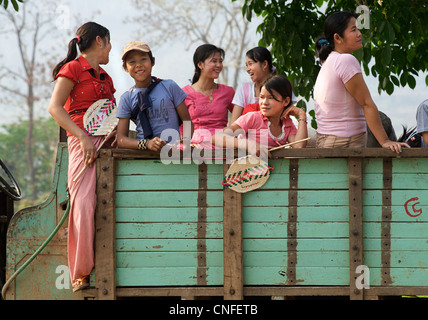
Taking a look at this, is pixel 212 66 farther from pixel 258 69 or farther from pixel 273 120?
pixel 273 120

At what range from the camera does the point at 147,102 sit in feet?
12.2

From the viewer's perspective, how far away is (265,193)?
3.31 meters

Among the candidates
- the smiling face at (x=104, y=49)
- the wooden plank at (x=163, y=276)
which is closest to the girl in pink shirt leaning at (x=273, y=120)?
the wooden plank at (x=163, y=276)

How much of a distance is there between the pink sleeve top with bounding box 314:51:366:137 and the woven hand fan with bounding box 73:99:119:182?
3.93 feet

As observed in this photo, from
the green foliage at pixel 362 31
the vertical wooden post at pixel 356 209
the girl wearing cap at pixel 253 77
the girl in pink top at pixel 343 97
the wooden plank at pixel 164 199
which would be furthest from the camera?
the green foliage at pixel 362 31

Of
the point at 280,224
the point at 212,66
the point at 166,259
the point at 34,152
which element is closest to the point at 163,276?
the point at 166,259

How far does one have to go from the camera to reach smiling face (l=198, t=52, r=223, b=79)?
4355mm

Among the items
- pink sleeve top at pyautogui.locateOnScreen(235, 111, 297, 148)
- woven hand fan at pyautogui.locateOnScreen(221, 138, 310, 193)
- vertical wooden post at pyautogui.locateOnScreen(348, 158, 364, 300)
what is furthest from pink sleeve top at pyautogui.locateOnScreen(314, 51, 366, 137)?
woven hand fan at pyautogui.locateOnScreen(221, 138, 310, 193)

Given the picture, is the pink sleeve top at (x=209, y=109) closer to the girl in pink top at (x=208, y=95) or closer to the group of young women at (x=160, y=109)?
the girl in pink top at (x=208, y=95)

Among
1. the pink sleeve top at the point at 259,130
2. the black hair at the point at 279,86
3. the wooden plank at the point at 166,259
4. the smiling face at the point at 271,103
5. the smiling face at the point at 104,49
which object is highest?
the smiling face at the point at 104,49

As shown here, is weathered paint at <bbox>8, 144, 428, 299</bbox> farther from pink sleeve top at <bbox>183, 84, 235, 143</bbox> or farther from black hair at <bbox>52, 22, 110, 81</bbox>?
pink sleeve top at <bbox>183, 84, 235, 143</bbox>

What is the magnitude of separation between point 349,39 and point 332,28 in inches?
4.6

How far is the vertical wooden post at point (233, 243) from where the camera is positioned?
3.29 meters

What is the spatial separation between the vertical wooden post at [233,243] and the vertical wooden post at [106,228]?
58 centimetres
